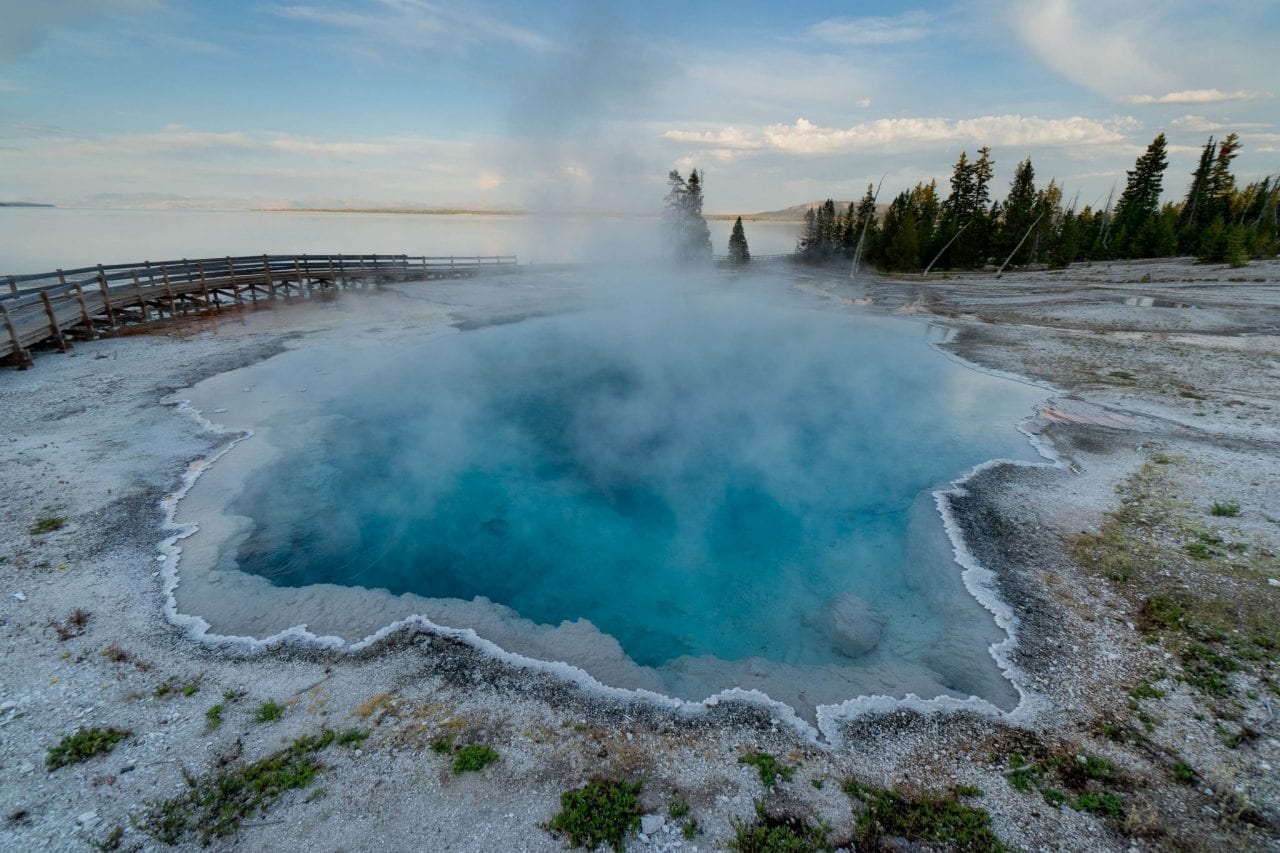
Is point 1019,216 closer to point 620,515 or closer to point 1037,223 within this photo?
point 1037,223

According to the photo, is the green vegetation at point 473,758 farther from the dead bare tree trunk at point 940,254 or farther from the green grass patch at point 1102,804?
the dead bare tree trunk at point 940,254

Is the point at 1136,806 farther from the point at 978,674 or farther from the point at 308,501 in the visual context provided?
the point at 308,501

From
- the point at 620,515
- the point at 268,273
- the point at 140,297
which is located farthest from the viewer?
the point at 268,273

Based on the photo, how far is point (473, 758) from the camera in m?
4.86

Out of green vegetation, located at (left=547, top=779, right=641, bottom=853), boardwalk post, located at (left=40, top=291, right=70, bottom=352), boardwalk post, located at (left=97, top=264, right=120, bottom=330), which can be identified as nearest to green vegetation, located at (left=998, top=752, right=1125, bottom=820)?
green vegetation, located at (left=547, top=779, right=641, bottom=853)

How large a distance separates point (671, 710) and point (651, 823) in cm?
130

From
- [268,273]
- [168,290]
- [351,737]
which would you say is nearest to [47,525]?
[351,737]

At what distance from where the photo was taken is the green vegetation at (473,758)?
15.7ft

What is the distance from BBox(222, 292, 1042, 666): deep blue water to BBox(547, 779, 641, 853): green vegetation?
2024 mm

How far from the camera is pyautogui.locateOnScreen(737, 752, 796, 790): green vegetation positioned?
480 centimetres

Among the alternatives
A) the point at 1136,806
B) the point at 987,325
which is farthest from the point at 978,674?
the point at 987,325

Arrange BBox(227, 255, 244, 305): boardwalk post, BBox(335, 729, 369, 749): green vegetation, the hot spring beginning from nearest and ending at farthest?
BBox(335, 729, 369, 749): green vegetation
the hot spring
BBox(227, 255, 244, 305): boardwalk post

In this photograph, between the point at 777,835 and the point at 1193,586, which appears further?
the point at 1193,586

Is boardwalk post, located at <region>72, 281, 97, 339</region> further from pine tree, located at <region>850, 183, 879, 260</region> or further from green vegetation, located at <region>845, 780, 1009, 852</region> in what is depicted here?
pine tree, located at <region>850, 183, 879, 260</region>
